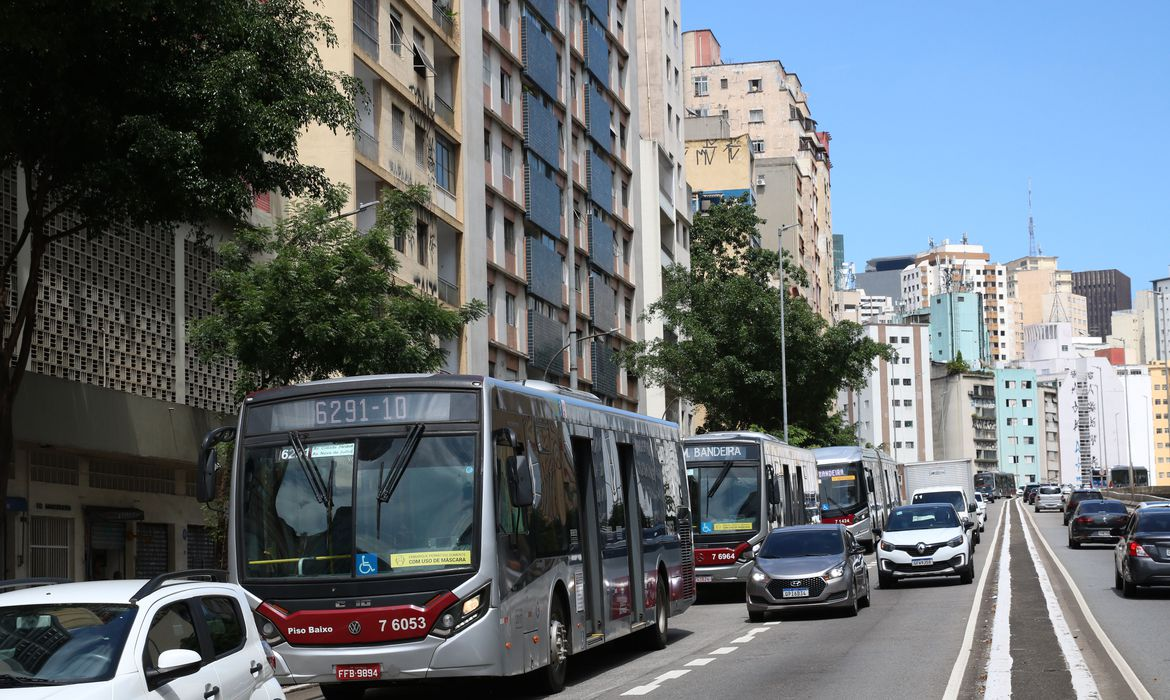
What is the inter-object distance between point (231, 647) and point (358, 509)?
424cm

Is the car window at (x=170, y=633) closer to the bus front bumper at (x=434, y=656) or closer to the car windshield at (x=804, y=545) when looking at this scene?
the bus front bumper at (x=434, y=656)

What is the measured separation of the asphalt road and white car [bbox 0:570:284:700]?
5.61 m

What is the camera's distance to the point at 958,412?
19238 centimetres

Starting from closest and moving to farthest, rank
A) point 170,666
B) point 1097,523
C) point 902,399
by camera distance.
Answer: point 170,666 → point 1097,523 → point 902,399

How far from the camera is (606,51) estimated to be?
210 ft

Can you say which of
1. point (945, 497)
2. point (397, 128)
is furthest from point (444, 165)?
point (945, 497)

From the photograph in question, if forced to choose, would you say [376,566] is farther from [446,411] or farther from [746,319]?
[746,319]

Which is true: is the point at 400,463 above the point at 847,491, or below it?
above

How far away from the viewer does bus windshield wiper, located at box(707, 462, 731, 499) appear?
2984 cm

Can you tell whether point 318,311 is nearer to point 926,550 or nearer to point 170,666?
point 926,550

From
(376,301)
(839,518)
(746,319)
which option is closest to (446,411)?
(376,301)

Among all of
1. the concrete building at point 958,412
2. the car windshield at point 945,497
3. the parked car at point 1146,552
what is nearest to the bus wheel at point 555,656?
the parked car at point 1146,552

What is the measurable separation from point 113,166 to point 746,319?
42973 mm

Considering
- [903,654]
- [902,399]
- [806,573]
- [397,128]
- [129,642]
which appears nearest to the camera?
[129,642]
